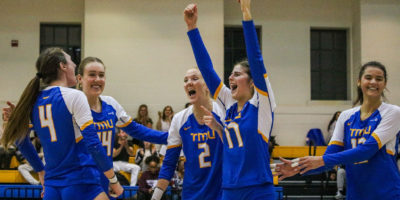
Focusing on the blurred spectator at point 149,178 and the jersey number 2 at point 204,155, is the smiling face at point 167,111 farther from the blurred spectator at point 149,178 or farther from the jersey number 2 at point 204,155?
the jersey number 2 at point 204,155

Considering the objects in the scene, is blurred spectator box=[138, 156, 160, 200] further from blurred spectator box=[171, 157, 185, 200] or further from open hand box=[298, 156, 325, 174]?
open hand box=[298, 156, 325, 174]

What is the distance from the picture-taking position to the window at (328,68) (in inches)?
578

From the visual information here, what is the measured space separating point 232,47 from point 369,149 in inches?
430

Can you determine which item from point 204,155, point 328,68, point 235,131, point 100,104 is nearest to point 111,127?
point 100,104

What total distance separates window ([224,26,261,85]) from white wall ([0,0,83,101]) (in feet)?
15.1

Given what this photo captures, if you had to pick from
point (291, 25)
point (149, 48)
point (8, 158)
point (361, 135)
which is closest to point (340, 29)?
point (291, 25)

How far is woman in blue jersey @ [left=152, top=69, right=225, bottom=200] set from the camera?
411 centimetres

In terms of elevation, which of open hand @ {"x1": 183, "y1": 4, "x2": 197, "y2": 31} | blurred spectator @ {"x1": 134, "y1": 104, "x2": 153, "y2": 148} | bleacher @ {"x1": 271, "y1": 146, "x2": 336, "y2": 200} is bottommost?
bleacher @ {"x1": 271, "y1": 146, "x2": 336, "y2": 200}

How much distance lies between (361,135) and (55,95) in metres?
2.51

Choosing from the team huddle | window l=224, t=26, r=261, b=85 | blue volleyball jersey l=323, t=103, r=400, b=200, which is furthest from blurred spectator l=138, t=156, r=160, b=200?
window l=224, t=26, r=261, b=85

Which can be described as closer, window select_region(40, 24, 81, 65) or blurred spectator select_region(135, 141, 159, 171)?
blurred spectator select_region(135, 141, 159, 171)

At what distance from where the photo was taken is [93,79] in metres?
4.29

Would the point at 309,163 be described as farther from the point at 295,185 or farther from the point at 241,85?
the point at 295,185

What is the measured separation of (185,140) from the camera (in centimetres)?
434
